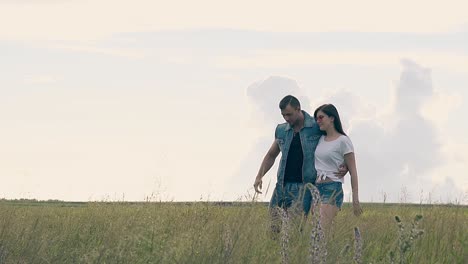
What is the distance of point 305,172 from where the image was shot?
29.0ft

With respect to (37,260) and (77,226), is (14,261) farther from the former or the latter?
(77,226)

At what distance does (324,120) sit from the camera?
28.1ft

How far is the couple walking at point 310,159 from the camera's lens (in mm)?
8492

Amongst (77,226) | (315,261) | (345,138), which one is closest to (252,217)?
(345,138)

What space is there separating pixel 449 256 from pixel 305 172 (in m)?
1.86

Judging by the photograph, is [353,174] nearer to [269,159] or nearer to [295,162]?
[295,162]

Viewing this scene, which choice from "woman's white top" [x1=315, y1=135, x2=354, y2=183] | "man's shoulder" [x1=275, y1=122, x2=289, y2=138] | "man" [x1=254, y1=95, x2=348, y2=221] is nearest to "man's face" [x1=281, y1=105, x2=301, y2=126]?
"man" [x1=254, y1=95, x2=348, y2=221]

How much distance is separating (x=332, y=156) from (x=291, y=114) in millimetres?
698

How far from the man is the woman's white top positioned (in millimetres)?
229

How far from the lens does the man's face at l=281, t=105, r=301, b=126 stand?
29.0 feet

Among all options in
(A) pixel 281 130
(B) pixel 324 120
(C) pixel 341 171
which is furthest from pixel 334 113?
(A) pixel 281 130

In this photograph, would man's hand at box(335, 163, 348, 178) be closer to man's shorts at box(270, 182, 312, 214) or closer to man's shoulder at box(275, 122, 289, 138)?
man's shorts at box(270, 182, 312, 214)

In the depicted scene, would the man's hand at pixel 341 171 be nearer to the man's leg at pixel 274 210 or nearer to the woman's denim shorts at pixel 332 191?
the woman's denim shorts at pixel 332 191

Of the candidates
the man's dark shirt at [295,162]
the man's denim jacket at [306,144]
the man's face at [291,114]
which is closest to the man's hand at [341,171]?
the man's denim jacket at [306,144]
